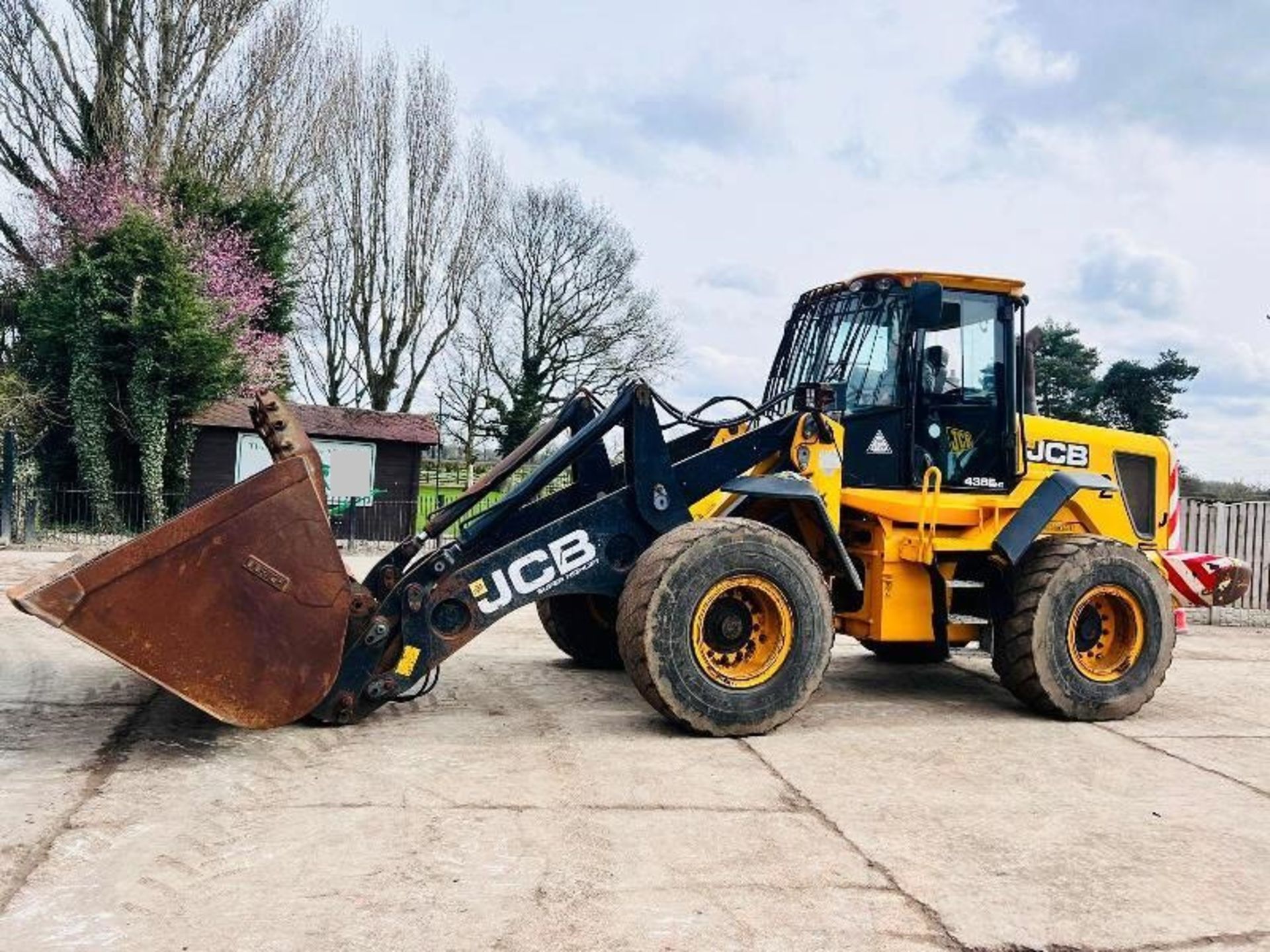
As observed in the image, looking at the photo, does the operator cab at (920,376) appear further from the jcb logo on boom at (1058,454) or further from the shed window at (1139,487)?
the shed window at (1139,487)

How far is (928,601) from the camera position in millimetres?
6449

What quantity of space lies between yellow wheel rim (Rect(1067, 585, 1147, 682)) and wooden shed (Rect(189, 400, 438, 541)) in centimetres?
1693

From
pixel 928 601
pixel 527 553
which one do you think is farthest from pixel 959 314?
pixel 527 553

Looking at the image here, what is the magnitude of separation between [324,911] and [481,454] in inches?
1363

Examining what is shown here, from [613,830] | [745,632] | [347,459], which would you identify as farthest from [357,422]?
[613,830]

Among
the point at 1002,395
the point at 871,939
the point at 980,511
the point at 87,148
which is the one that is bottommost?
the point at 871,939

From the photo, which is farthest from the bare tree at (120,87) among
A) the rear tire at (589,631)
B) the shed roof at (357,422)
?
the rear tire at (589,631)

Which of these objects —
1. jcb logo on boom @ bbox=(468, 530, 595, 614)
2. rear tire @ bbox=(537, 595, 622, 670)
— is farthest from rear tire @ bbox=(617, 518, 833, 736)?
rear tire @ bbox=(537, 595, 622, 670)

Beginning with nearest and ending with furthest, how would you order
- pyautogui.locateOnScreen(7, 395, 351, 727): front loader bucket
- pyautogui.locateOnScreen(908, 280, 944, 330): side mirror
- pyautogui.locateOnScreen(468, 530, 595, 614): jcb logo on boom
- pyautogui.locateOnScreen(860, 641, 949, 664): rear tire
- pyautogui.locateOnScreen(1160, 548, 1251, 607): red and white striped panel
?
1. pyautogui.locateOnScreen(7, 395, 351, 727): front loader bucket
2. pyautogui.locateOnScreen(468, 530, 595, 614): jcb logo on boom
3. pyautogui.locateOnScreen(908, 280, 944, 330): side mirror
4. pyautogui.locateOnScreen(1160, 548, 1251, 607): red and white striped panel
5. pyautogui.locateOnScreen(860, 641, 949, 664): rear tire

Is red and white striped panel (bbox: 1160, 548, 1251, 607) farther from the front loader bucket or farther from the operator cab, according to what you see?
the front loader bucket

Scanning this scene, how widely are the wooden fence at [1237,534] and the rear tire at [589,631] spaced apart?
995 centimetres

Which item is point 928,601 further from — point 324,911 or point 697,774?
point 324,911

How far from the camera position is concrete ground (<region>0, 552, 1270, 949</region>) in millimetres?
3160

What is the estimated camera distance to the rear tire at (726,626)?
523cm
